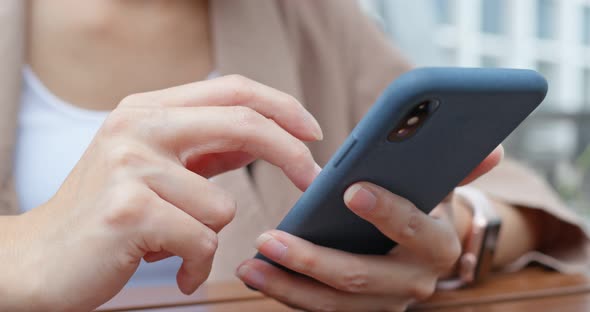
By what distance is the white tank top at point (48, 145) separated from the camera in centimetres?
76

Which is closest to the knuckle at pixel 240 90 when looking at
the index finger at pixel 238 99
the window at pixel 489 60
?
the index finger at pixel 238 99

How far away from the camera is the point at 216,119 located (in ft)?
1.25

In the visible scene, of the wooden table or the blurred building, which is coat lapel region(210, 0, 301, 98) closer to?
the wooden table

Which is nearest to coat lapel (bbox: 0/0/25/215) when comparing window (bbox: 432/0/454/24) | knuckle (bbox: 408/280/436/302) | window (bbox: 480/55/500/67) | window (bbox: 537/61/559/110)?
knuckle (bbox: 408/280/436/302)

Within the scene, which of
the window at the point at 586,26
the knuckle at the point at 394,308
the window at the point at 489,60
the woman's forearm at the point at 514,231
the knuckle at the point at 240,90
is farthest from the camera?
the window at the point at 586,26

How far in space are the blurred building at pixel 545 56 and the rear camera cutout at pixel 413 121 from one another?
2.71m

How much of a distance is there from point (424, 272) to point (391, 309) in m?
0.04

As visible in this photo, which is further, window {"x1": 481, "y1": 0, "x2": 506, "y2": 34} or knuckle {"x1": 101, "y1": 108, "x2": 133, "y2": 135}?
window {"x1": 481, "y1": 0, "x2": 506, "y2": 34}

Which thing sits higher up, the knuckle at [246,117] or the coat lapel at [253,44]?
the knuckle at [246,117]

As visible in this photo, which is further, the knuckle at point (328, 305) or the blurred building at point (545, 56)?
the blurred building at point (545, 56)

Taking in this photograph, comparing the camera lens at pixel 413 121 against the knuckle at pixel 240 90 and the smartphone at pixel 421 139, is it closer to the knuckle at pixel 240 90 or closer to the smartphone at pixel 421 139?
the smartphone at pixel 421 139

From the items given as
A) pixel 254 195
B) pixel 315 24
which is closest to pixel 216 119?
pixel 254 195

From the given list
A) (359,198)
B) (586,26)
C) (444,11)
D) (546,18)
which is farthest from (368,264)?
(586,26)

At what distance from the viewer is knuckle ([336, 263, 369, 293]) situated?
0.47 meters
